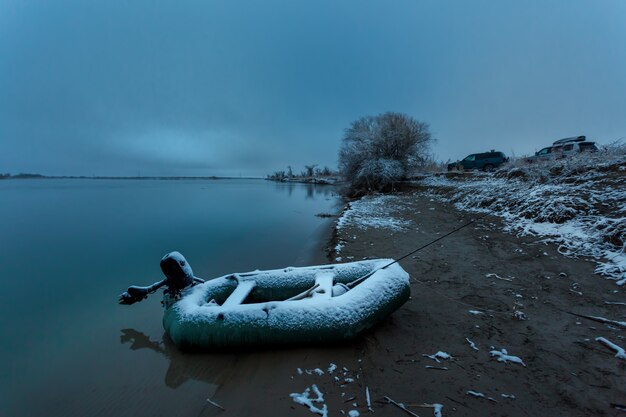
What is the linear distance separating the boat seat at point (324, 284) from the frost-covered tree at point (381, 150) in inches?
657

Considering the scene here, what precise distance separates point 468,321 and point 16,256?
35.6 ft

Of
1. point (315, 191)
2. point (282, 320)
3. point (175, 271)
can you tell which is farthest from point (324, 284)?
point (315, 191)

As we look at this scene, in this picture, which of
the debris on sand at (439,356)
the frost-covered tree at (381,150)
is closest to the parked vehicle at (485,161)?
the frost-covered tree at (381,150)

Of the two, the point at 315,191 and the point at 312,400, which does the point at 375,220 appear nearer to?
the point at 312,400

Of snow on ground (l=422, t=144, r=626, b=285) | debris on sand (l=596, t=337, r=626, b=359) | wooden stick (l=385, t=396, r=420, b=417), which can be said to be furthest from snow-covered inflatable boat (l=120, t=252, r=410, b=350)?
snow on ground (l=422, t=144, r=626, b=285)

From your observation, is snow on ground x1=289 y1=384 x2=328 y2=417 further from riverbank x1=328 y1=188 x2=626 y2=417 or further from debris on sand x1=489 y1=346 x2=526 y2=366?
debris on sand x1=489 y1=346 x2=526 y2=366

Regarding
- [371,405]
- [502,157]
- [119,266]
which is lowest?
[119,266]

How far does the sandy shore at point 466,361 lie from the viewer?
204cm

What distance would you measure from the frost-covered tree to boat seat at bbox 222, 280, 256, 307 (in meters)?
17.0

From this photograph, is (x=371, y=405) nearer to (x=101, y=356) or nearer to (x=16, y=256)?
(x=101, y=356)

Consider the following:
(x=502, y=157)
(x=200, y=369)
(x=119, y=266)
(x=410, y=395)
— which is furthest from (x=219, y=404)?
(x=502, y=157)

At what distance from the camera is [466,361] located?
8.13ft

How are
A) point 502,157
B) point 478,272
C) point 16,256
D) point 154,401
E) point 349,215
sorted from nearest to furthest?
point 154,401 < point 478,272 < point 16,256 < point 349,215 < point 502,157

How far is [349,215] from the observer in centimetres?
1088
